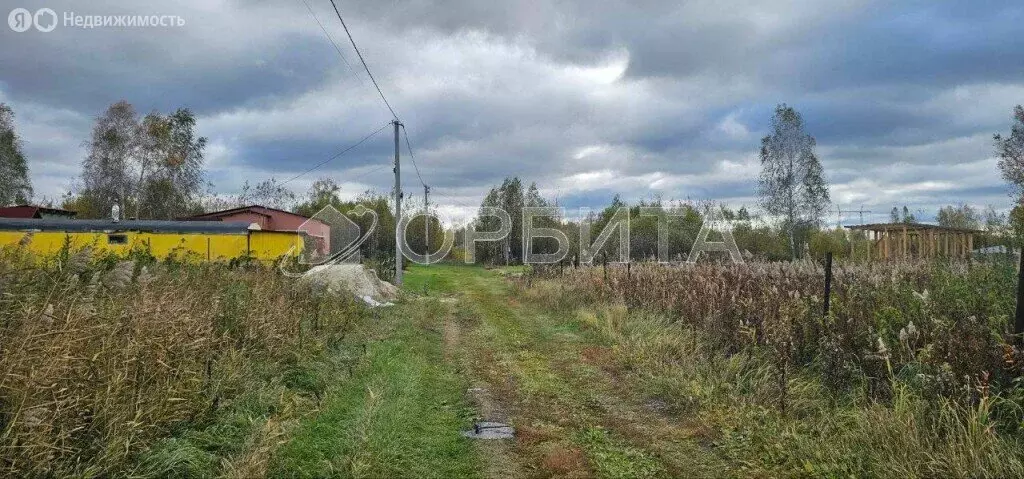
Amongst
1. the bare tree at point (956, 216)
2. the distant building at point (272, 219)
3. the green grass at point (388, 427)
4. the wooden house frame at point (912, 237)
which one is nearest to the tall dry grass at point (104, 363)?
the green grass at point (388, 427)

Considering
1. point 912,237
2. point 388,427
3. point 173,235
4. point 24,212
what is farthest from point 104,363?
point 24,212

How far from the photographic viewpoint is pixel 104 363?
476cm

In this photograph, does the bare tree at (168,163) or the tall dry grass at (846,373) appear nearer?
A: the tall dry grass at (846,373)

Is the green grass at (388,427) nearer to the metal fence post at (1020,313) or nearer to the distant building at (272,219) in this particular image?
the metal fence post at (1020,313)

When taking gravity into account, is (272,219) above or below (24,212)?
below

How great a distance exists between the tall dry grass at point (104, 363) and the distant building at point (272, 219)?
2801cm

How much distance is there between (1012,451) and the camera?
412cm

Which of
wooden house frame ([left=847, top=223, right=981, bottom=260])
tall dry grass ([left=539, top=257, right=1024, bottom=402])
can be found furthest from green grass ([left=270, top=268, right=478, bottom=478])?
wooden house frame ([left=847, top=223, right=981, bottom=260])

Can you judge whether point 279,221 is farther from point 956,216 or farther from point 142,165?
point 956,216

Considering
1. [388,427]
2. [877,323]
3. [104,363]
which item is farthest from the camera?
[877,323]

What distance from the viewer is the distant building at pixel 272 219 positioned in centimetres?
3559

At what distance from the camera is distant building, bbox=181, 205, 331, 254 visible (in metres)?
35.6

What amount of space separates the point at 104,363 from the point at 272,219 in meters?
35.2

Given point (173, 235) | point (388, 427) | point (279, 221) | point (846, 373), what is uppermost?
point (279, 221)
